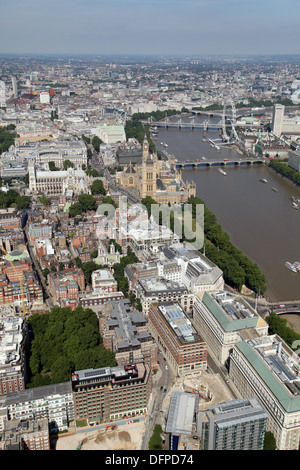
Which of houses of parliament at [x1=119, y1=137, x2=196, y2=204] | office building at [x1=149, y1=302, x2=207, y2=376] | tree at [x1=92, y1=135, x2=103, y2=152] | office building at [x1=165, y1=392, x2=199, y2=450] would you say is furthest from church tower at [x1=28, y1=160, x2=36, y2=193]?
office building at [x1=165, y1=392, x2=199, y2=450]

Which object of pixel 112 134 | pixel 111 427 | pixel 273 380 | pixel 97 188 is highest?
pixel 112 134

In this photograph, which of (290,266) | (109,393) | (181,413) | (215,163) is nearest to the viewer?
(181,413)

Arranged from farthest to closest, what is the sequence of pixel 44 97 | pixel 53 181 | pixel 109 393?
pixel 44 97 < pixel 53 181 < pixel 109 393

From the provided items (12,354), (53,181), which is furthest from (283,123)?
(12,354)

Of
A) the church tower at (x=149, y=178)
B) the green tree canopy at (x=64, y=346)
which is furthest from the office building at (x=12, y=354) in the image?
the church tower at (x=149, y=178)

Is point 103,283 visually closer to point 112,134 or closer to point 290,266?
point 290,266

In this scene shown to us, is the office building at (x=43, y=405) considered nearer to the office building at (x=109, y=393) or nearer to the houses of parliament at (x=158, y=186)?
Answer: the office building at (x=109, y=393)
